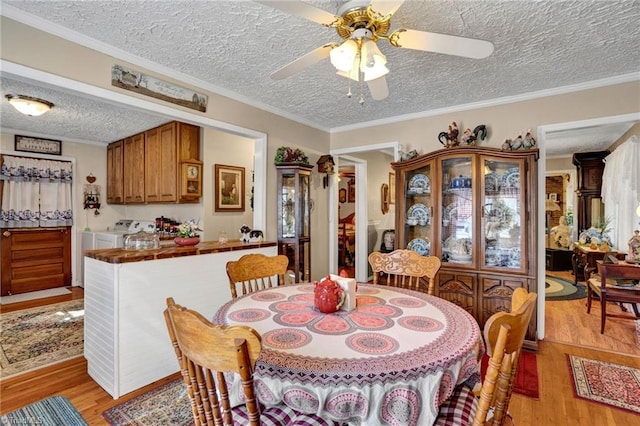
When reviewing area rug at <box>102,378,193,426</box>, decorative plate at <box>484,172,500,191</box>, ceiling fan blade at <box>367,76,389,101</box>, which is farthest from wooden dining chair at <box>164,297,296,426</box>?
decorative plate at <box>484,172,500,191</box>

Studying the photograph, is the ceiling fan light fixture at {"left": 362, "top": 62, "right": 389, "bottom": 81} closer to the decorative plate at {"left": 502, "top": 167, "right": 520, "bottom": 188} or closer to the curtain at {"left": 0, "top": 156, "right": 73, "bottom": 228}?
the decorative plate at {"left": 502, "top": 167, "right": 520, "bottom": 188}

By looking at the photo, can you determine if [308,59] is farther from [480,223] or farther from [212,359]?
[480,223]

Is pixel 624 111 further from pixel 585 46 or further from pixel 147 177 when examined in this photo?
pixel 147 177

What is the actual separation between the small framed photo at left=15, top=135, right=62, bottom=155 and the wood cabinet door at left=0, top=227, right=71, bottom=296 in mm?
1197

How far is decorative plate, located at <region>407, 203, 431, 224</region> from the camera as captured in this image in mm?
3420

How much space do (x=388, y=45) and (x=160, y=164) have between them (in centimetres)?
320

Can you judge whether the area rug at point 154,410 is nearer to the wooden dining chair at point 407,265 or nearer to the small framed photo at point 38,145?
the wooden dining chair at point 407,265

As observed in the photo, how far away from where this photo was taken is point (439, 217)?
3213mm

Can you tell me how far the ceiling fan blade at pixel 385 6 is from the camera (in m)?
1.32

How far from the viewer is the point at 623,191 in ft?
13.9

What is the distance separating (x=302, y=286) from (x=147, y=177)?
3.38m

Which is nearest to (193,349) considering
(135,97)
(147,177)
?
(135,97)

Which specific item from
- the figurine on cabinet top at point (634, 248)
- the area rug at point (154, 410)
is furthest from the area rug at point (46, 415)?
the figurine on cabinet top at point (634, 248)

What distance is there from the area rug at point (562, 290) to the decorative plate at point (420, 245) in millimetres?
2361
